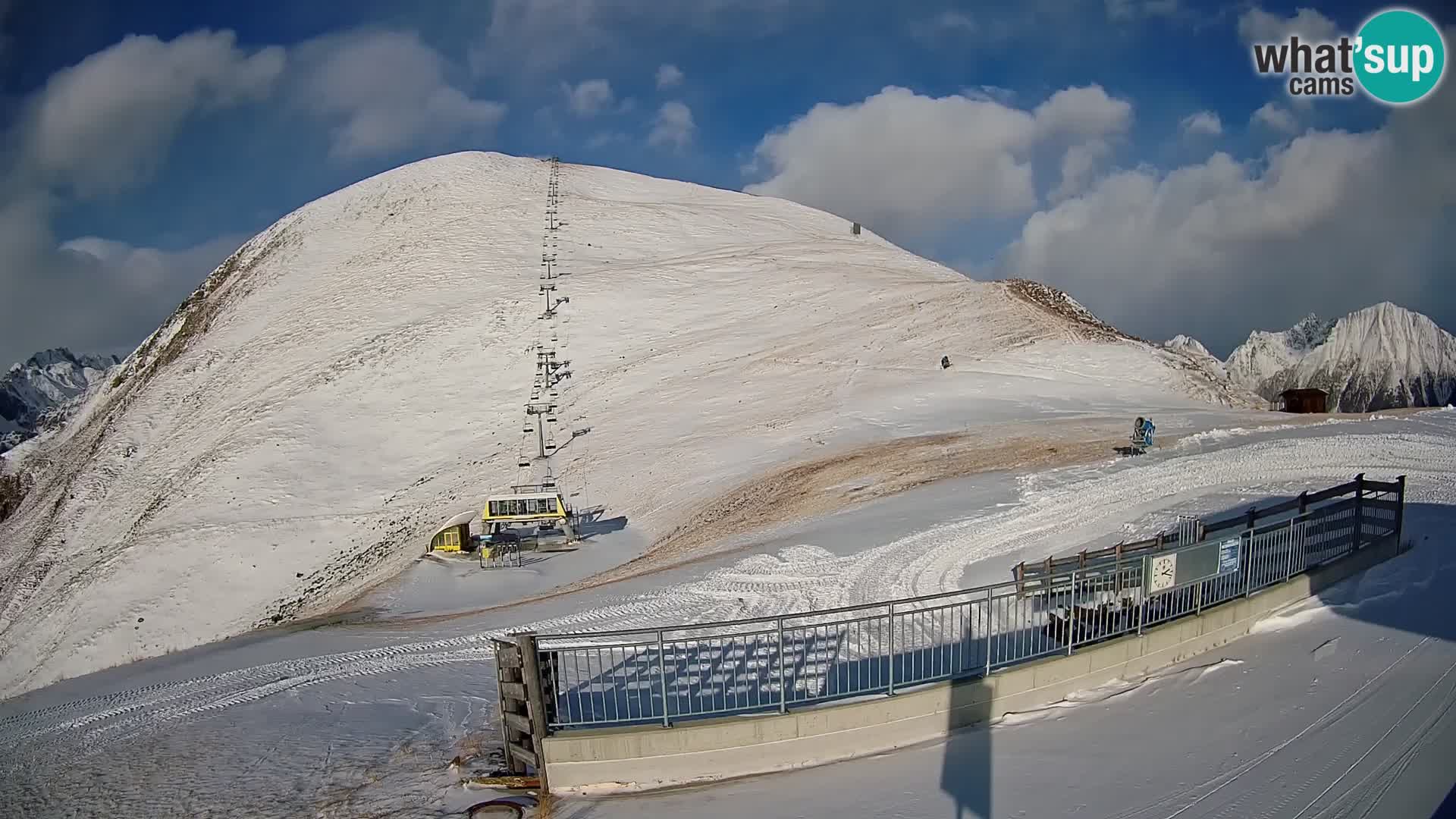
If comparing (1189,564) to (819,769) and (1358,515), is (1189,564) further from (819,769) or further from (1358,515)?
(819,769)

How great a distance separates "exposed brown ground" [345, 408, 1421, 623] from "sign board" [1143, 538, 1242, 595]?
1142 centimetres

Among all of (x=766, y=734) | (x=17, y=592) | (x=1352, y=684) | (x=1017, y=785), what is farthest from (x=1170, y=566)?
(x=17, y=592)

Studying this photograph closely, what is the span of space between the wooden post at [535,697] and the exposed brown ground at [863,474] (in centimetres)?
1160

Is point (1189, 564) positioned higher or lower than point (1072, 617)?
higher

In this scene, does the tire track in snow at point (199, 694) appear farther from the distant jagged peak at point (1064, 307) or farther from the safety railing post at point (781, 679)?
the distant jagged peak at point (1064, 307)

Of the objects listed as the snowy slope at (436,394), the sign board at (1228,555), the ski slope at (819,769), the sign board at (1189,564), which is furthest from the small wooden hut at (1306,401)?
the sign board at (1189,564)

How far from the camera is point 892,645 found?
28.8ft

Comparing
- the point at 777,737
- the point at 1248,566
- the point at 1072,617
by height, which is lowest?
the point at 777,737

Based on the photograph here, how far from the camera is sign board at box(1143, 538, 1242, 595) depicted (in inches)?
415

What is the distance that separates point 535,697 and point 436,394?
35874 millimetres

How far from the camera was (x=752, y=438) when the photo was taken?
33906 millimetres

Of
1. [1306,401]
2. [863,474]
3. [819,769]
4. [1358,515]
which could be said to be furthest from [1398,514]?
[1306,401]

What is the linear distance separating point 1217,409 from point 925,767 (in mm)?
31555

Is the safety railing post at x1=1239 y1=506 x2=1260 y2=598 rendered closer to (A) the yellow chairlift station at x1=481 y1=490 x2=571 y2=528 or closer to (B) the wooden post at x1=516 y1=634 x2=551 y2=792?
(B) the wooden post at x1=516 y1=634 x2=551 y2=792
